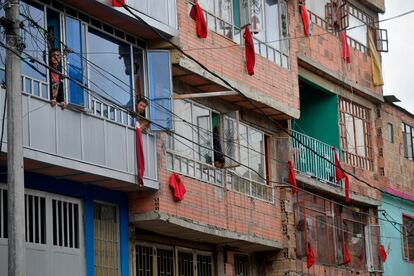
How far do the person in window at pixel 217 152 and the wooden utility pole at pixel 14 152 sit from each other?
354 inches

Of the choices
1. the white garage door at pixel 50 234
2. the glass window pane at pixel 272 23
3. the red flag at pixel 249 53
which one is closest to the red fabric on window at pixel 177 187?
the white garage door at pixel 50 234

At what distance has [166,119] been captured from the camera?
2244 centimetres

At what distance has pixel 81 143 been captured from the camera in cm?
2000

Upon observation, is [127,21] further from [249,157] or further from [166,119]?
[249,157]

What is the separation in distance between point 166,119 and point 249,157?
4.89 m

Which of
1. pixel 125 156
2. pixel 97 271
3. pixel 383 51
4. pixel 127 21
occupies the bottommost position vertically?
pixel 97 271

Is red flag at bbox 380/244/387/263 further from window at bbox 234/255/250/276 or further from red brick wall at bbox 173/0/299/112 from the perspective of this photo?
red brick wall at bbox 173/0/299/112

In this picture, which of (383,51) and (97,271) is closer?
(97,271)

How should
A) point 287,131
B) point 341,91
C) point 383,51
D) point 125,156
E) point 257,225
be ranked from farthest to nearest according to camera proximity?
point 383,51
point 341,91
point 287,131
point 257,225
point 125,156

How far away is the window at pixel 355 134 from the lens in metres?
31.7

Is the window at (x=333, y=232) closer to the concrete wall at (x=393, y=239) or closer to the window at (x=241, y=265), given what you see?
the concrete wall at (x=393, y=239)

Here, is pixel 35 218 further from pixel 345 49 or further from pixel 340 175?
pixel 345 49

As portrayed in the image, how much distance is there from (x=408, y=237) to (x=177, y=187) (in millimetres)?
13309

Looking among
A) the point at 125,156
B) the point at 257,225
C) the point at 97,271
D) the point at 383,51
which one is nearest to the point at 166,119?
the point at 125,156
